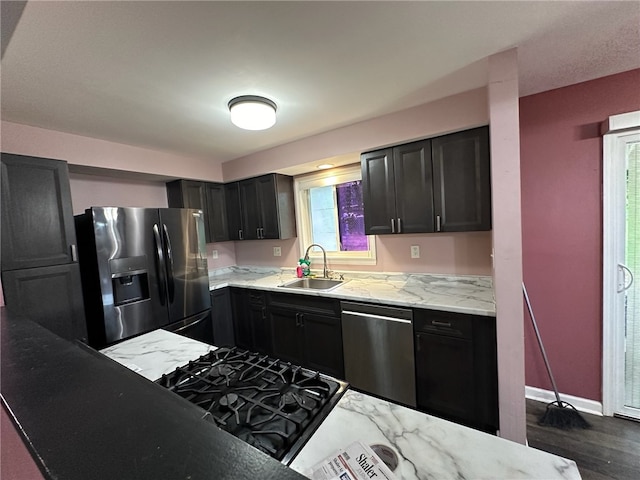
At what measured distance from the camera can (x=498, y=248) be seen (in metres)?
1.58

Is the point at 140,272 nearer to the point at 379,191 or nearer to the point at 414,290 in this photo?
the point at 379,191

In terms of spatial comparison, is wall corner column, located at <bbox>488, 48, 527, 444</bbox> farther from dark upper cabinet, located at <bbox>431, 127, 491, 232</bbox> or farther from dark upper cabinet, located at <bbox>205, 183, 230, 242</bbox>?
dark upper cabinet, located at <bbox>205, 183, 230, 242</bbox>

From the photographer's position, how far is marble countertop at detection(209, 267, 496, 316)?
184 centimetres

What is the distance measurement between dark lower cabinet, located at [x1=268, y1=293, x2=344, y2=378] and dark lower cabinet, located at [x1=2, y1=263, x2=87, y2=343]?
152cm

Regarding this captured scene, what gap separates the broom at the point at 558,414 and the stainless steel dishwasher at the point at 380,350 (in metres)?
0.90

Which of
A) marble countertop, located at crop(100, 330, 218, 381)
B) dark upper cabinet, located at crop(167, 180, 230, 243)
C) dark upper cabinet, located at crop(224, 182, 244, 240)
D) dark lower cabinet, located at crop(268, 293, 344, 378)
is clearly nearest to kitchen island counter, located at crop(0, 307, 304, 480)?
marble countertop, located at crop(100, 330, 218, 381)

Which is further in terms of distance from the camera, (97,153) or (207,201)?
(207,201)

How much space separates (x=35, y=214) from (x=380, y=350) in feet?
8.65

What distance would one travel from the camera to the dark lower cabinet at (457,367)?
1716mm

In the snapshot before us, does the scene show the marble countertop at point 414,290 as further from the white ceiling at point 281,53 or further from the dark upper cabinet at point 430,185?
the white ceiling at point 281,53

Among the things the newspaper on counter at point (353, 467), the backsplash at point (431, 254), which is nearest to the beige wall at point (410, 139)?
the backsplash at point (431, 254)

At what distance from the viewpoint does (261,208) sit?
3209 mm

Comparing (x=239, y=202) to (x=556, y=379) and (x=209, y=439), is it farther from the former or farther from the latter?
(x=556, y=379)

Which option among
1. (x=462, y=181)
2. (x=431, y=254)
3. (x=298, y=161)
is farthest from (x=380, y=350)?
(x=298, y=161)
